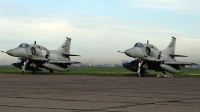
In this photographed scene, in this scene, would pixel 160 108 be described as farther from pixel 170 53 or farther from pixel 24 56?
pixel 170 53

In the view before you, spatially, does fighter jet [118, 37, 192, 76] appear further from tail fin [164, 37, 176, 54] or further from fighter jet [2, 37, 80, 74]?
fighter jet [2, 37, 80, 74]

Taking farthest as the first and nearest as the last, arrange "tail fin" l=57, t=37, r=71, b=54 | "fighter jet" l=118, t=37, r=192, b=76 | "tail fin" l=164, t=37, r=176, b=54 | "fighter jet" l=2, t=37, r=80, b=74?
"tail fin" l=57, t=37, r=71, b=54
"tail fin" l=164, t=37, r=176, b=54
"fighter jet" l=2, t=37, r=80, b=74
"fighter jet" l=118, t=37, r=192, b=76

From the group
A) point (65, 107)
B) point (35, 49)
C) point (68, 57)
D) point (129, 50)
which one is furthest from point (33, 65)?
point (65, 107)

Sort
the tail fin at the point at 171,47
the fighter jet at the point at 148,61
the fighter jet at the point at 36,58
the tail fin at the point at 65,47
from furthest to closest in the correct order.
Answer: the tail fin at the point at 65,47 → the tail fin at the point at 171,47 → the fighter jet at the point at 36,58 → the fighter jet at the point at 148,61

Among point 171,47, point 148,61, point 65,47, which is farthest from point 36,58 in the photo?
point 171,47

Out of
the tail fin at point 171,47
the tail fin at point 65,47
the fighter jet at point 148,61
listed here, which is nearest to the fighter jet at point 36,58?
the tail fin at point 65,47

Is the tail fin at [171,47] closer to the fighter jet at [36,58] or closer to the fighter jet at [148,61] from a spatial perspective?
the fighter jet at [148,61]

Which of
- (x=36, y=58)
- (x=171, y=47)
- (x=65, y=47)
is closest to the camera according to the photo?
(x=36, y=58)

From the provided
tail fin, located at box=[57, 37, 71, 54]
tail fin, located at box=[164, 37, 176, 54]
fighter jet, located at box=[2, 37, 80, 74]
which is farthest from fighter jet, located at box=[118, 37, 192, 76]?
tail fin, located at box=[57, 37, 71, 54]

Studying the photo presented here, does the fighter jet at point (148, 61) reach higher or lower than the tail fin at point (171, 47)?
lower

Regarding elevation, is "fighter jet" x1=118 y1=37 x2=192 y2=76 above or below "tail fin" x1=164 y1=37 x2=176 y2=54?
below

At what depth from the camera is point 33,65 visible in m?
43.1

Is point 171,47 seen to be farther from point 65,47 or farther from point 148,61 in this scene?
point 65,47

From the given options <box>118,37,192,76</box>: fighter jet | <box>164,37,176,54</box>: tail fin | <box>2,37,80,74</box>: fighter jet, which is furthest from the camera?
<box>164,37,176,54</box>: tail fin
